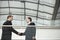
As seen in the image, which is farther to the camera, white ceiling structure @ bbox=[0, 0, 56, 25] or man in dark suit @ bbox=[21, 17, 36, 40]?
white ceiling structure @ bbox=[0, 0, 56, 25]

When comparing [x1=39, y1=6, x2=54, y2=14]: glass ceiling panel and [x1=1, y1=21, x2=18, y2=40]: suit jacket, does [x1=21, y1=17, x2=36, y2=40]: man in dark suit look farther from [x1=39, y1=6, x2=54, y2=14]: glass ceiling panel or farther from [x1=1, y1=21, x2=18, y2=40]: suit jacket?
[x1=39, y1=6, x2=54, y2=14]: glass ceiling panel

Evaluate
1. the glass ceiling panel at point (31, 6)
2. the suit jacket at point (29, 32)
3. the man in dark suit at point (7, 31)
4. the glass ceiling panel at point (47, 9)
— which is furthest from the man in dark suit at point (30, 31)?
the glass ceiling panel at point (47, 9)

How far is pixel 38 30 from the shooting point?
19.4ft

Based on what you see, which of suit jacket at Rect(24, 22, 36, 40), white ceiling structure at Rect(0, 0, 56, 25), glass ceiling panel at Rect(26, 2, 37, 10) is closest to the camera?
suit jacket at Rect(24, 22, 36, 40)

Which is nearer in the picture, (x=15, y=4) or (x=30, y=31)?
(x=30, y=31)

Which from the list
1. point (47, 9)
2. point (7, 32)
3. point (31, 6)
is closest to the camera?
point (7, 32)

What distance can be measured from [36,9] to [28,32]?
12482mm

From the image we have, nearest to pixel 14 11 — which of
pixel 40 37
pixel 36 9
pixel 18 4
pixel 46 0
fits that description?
pixel 18 4

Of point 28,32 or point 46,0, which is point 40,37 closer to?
point 28,32

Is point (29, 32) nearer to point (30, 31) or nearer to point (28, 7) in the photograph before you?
point (30, 31)

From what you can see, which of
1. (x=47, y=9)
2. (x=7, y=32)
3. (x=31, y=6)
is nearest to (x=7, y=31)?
(x=7, y=32)

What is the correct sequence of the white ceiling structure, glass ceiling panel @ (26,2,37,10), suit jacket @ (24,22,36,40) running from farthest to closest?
glass ceiling panel @ (26,2,37,10), the white ceiling structure, suit jacket @ (24,22,36,40)

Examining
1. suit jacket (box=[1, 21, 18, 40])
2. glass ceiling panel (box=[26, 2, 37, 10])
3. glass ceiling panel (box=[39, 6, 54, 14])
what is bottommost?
glass ceiling panel (box=[39, 6, 54, 14])

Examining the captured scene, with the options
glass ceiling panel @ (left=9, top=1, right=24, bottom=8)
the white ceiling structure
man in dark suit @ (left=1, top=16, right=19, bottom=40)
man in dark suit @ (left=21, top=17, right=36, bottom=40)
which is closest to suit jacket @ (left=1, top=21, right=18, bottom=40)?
man in dark suit @ (left=1, top=16, right=19, bottom=40)
